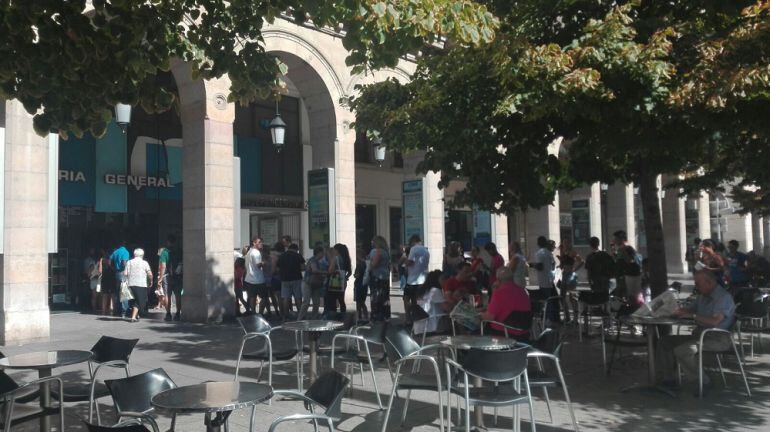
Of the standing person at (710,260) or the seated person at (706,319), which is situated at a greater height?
the standing person at (710,260)

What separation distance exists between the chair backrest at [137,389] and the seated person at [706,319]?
5.60 meters

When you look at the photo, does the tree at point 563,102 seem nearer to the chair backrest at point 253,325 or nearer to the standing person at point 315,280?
the chair backrest at point 253,325

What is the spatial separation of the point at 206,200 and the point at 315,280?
9.02ft

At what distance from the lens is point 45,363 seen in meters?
5.34

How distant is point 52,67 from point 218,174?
7.95 metres

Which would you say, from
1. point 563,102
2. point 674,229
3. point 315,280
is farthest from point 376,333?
point 674,229

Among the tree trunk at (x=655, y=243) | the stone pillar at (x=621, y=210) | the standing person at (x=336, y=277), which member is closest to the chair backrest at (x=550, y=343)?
the tree trunk at (x=655, y=243)

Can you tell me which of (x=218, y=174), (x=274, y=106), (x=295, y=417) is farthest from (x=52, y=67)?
(x=274, y=106)

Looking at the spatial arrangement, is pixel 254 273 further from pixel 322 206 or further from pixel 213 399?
pixel 213 399

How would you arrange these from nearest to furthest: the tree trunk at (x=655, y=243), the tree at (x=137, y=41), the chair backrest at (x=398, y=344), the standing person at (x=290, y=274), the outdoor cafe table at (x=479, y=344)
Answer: the tree at (x=137, y=41) < the outdoor cafe table at (x=479, y=344) < the chair backrest at (x=398, y=344) < the tree trunk at (x=655, y=243) < the standing person at (x=290, y=274)

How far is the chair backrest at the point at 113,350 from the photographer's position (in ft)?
19.8

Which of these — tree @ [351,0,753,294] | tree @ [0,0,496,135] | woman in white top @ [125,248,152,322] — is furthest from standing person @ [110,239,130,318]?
tree @ [0,0,496,135]

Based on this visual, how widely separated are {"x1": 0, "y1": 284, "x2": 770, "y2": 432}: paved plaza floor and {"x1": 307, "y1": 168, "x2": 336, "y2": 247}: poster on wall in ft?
15.2

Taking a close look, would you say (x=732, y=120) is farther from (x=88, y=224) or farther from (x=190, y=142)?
(x=88, y=224)
